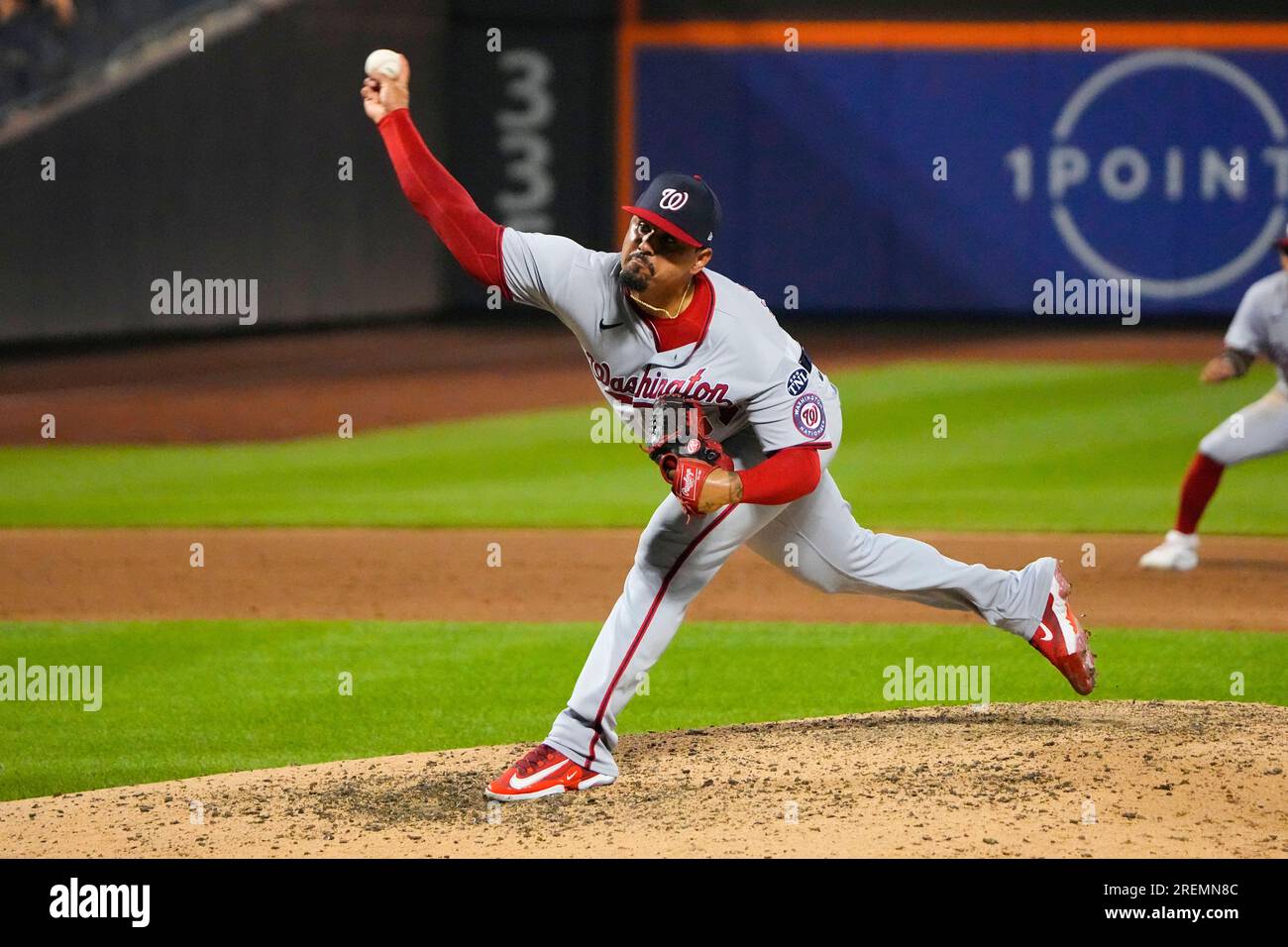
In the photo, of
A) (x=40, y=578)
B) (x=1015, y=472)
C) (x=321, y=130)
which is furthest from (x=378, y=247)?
(x=40, y=578)

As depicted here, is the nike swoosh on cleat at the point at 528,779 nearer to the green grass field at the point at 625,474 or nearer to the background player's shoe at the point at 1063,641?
the background player's shoe at the point at 1063,641

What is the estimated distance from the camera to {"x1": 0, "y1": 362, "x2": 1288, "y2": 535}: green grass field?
1167 cm

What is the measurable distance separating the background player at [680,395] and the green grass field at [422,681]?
1195 mm

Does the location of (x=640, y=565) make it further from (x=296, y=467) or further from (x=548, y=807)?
(x=296, y=467)

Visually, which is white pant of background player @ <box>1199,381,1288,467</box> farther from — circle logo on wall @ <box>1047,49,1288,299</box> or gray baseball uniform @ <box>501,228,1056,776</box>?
circle logo on wall @ <box>1047,49,1288,299</box>

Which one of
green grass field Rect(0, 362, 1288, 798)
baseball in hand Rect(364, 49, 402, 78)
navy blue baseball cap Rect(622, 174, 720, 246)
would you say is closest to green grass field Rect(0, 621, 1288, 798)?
green grass field Rect(0, 362, 1288, 798)

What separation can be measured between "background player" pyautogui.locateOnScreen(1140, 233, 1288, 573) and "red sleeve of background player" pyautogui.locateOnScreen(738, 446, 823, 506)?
4.66 metres

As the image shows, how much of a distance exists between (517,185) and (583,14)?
8.38 ft

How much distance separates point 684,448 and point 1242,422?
555 cm

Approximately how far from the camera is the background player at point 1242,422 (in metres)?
9.27

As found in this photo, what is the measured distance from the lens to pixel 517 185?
2453 cm

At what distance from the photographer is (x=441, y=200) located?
493 cm

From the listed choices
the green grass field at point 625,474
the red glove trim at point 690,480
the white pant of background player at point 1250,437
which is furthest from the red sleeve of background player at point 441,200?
the green grass field at point 625,474
